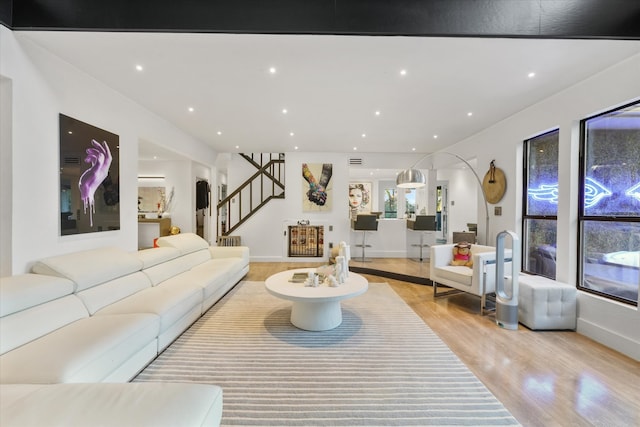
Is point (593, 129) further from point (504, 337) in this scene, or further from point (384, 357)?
point (384, 357)

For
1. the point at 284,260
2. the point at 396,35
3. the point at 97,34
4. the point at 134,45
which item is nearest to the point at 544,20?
the point at 396,35

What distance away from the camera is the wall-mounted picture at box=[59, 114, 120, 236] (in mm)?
2701

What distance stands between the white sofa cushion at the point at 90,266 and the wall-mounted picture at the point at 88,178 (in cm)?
34

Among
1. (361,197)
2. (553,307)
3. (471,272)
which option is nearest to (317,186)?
(471,272)

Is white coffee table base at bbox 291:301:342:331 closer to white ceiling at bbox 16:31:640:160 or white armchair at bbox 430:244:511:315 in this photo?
white armchair at bbox 430:244:511:315

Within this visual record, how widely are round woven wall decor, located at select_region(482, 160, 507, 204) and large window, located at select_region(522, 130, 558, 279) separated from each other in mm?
316

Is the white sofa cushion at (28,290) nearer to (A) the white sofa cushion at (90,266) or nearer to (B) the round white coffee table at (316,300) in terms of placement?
(A) the white sofa cushion at (90,266)

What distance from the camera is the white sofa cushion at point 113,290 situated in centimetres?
242

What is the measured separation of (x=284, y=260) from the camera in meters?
6.94

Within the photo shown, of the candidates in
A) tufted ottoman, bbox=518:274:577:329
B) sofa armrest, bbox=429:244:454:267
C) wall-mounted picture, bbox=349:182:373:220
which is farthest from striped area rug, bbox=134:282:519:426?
wall-mounted picture, bbox=349:182:373:220

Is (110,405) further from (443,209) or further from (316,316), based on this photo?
(443,209)

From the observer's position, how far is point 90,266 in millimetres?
2566

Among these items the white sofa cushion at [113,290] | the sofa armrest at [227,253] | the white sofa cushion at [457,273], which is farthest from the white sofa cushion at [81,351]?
the white sofa cushion at [457,273]

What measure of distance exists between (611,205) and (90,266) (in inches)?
222
